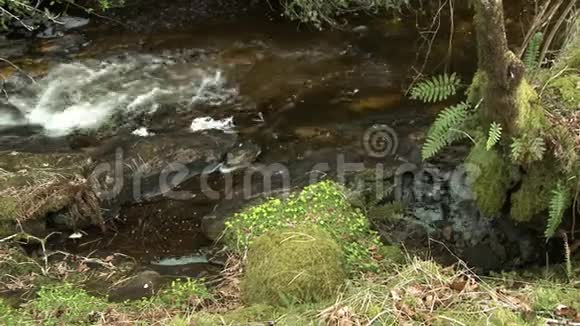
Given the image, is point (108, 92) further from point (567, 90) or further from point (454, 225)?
point (567, 90)

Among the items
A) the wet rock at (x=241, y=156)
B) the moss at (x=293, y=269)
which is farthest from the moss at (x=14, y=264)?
the wet rock at (x=241, y=156)

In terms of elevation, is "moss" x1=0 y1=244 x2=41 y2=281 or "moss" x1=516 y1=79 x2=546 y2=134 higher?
"moss" x1=516 y1=79 x2=546 y2=134

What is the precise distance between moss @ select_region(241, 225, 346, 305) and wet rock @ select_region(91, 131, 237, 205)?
239 centimetres

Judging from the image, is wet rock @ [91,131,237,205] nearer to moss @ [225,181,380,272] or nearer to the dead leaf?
moss @ [225,181,380,272]

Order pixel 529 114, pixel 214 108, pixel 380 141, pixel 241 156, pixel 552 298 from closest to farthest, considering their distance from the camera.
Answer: pixel 552 298, pixel 529 114, pixel 241 156, pixel 380 141, pixel 214 108

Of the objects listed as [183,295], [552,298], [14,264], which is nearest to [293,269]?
[183,295]

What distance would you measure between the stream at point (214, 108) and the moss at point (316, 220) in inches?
18.3

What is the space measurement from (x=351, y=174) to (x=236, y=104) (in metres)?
2.23

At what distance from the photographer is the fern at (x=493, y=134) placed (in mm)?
4846

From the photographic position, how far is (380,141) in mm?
7816

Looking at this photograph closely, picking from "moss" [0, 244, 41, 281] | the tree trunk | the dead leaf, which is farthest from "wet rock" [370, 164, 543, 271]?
"moss" [0, 244, 41, 281]

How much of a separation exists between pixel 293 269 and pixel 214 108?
4.31 meters

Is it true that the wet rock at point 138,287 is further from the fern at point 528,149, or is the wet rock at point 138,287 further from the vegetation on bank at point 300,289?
the fern at point 528,149

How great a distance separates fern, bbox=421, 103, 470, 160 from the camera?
554 cm
